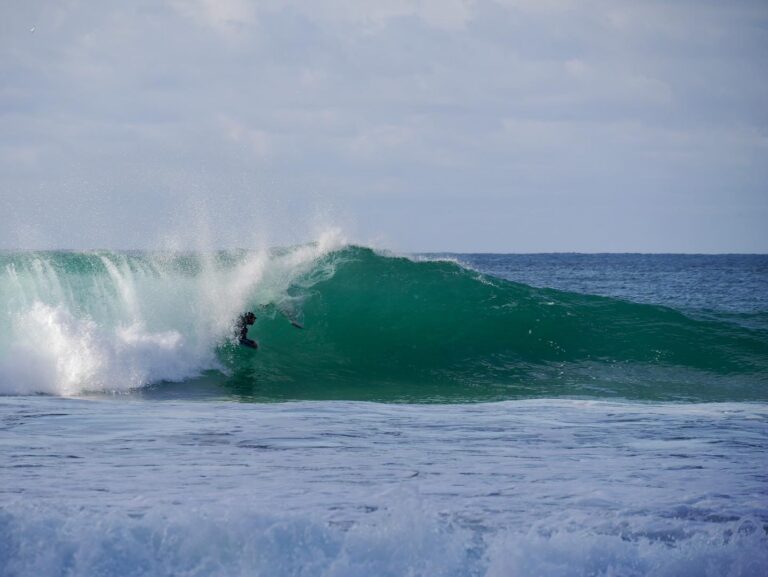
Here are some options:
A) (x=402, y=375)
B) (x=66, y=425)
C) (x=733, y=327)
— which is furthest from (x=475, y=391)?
(x=733, y=327)

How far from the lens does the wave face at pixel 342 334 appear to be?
43.5 ft

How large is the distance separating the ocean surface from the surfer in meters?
0.23

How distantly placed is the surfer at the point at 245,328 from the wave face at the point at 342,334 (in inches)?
7.0

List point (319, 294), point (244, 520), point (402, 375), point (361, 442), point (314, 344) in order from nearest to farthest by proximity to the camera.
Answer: point (244, 520)
point (361, 442)
point (402, 375)
point (314, 344)
point (319, 294)

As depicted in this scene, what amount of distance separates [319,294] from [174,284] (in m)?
3.06

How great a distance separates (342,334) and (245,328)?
2.14m

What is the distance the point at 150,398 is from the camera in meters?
11.8

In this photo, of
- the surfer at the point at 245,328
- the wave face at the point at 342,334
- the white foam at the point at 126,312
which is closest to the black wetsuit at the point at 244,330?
the surfer at the point at 245,328

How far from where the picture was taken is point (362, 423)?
9.47 metres

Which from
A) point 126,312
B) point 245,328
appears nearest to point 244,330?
point 245,328

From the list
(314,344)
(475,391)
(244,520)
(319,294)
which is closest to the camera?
(244,520)

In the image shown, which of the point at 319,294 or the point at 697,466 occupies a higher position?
the point at 319,294

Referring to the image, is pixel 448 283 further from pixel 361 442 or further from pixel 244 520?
pixel 244 520

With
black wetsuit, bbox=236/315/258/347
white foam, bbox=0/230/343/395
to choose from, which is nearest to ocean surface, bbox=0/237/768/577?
white foam, bbox=0/230/343/395
